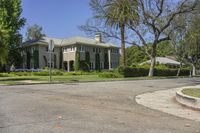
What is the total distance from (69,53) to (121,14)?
24157mm

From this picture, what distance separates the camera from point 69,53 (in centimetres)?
6594

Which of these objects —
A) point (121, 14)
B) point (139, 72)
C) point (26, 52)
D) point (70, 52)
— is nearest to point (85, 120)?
point (121, 14)

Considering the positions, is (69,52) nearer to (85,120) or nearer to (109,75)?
(109,75)

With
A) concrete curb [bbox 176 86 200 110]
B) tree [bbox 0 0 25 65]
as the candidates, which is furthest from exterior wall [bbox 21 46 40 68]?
concrete curb [bbox 176 86 200 110]

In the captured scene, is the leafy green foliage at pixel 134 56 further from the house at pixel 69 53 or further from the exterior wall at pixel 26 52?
the exterior wall at pixel 26 52

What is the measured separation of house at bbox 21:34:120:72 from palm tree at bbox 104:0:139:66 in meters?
18.7

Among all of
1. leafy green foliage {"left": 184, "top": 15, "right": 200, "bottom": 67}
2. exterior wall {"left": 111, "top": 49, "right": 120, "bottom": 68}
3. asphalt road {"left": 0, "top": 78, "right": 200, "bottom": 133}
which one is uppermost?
leafy green foliage {"left": 184, "top": 15, "right": 200, "bottom": 67}

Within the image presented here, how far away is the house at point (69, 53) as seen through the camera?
212 feet

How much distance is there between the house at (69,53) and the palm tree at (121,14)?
61.4 ft

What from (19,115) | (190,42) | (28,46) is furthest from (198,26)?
(19,115)

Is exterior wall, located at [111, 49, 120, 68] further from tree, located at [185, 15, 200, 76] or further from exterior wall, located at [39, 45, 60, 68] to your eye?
tree, located at [185, 15, 200, 76]

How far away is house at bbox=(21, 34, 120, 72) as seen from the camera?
6456 centimetres

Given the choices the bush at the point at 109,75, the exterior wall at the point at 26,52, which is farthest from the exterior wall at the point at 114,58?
the bush at the point at 109,75

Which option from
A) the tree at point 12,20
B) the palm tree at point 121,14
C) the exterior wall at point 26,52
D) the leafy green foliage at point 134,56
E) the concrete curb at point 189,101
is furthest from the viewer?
the leafy green foliage at point 134,56
